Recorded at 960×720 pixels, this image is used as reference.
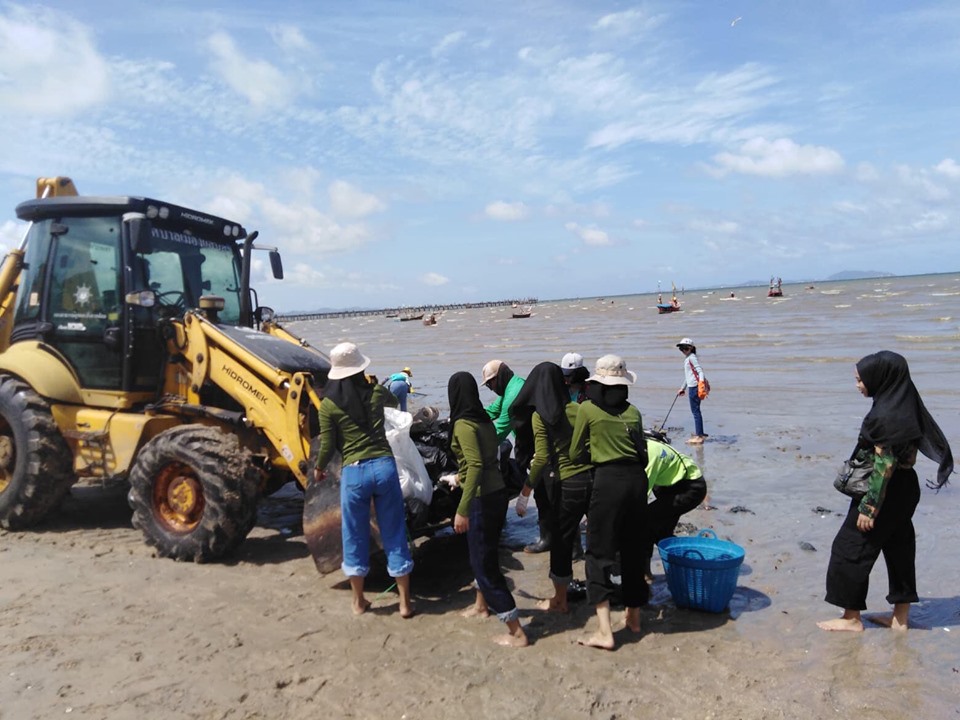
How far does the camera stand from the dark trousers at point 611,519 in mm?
4324

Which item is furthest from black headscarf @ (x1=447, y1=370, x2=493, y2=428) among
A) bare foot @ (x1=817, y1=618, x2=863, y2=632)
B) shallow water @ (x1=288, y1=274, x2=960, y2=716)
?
bare foot @ (x1=817, y1=618, x2=863, y2=632)

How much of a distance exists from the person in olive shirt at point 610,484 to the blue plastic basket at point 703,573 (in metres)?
0.47

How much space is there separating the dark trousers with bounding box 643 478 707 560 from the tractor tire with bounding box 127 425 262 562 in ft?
10.7

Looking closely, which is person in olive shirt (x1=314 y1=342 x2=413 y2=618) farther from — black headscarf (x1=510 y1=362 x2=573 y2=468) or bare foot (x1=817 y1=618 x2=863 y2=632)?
bare foot (x1=817 y1=618 x2=863 y2=632)

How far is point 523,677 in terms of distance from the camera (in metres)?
4.01

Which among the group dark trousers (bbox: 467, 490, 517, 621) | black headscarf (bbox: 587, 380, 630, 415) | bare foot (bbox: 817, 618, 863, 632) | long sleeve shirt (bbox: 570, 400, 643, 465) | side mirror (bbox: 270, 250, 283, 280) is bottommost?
bare foot (bbox: 817, 618, 863, 632)

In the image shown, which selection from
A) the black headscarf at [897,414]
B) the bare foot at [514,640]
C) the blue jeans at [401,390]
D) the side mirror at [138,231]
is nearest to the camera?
the black headscarf at [897,414]

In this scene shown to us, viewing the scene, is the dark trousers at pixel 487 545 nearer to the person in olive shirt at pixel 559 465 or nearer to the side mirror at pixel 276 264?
the person in olive shirt at pixel 559 465

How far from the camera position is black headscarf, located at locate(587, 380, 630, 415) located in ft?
14.4

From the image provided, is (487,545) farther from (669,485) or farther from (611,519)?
(669,485)

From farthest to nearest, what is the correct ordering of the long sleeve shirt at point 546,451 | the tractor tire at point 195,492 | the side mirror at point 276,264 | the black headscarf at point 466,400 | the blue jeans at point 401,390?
the side mirror at point 276,264, the blue jeans at point 401,390, the tractor tire at point 195,492, the long sleeve shirt at point 546,451, the black headscarf at point 466,400

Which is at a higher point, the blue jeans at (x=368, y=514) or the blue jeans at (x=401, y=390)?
the blue jeans at (x=401, y=390)

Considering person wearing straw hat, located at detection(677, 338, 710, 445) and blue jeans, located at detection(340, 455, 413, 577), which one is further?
person wearing straw hat, located at detection(677, 338, 710, 445)

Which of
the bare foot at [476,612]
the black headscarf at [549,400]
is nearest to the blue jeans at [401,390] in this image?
the black headscarf at [549,400]
